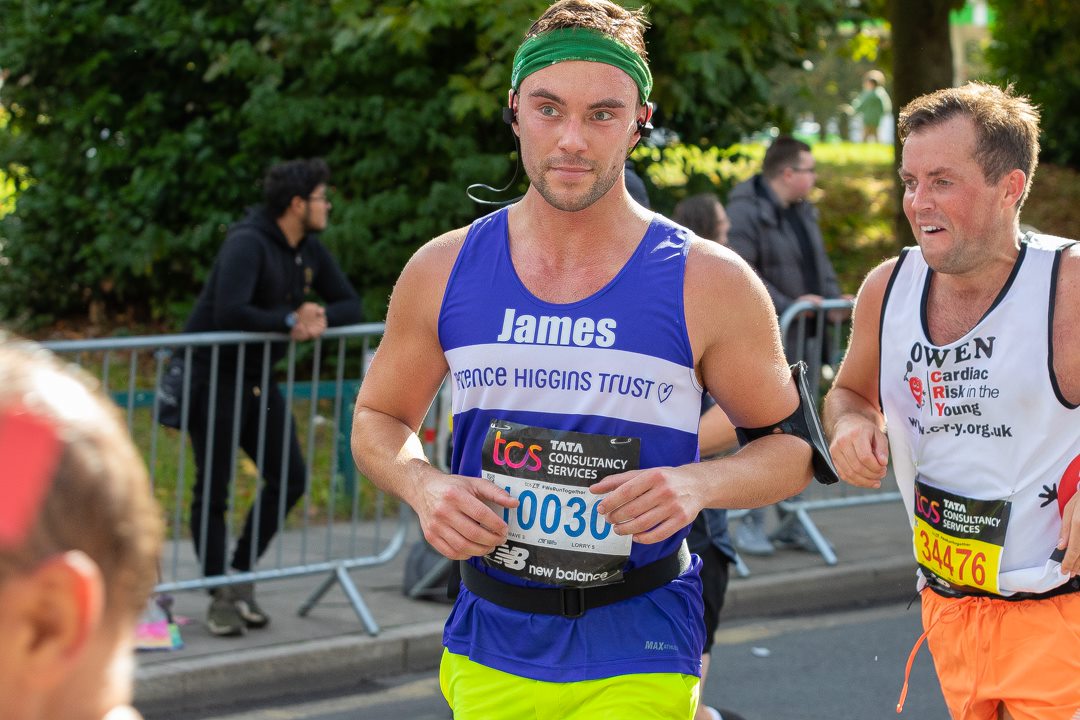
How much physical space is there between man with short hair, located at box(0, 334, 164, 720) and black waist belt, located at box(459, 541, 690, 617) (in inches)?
71.2

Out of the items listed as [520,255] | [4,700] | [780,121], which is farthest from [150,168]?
[4,700]

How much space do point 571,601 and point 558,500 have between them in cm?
21

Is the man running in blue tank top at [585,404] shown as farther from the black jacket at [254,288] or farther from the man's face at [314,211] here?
the man's face at [314,211]

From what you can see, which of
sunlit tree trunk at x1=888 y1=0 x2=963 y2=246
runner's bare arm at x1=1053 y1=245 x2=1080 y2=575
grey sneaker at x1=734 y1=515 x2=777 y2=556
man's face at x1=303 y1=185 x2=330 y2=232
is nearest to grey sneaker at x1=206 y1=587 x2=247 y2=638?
man's face at x1=303 y1=185 x2=330 y2=232

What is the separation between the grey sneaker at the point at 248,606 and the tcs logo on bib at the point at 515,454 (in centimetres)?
418

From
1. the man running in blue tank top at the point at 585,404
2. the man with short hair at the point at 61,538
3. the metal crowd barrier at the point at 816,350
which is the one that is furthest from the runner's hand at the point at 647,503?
the metal crowd barrier at the point at 816,350

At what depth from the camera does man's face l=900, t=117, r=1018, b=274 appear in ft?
11.4

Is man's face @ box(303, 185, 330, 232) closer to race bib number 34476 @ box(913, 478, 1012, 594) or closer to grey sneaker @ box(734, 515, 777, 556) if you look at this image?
grey sneaker @ box(734, 515, 777, 556)

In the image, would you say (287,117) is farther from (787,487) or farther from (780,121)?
(787,487)

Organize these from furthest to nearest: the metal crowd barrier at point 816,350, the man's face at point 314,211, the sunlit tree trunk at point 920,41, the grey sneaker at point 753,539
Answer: the sunlit tree trunk at point 920,41
the grey sneaker at point 753,539
the metal crowd barrier at point 816,350
the man's face at point 314,211

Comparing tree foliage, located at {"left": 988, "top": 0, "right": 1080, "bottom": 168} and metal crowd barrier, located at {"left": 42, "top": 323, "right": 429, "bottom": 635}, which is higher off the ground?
tree foliage, located at {"left": 988, "top": 0, "right": 1080, "bottom": 168}

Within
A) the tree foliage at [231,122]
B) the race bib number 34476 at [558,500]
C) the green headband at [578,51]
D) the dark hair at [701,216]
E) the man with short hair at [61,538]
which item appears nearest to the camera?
the man with short hair at [61,538]

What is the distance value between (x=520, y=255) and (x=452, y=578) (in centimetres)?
72

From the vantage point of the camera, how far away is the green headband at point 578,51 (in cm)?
308
